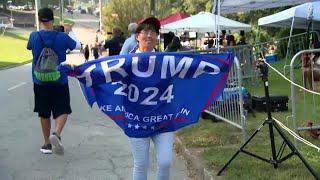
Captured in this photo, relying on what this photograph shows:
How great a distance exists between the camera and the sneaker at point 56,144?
21.8 feet

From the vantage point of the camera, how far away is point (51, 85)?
695 cm

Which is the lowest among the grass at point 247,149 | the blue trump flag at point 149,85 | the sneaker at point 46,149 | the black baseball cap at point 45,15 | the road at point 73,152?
the road at point 73,152

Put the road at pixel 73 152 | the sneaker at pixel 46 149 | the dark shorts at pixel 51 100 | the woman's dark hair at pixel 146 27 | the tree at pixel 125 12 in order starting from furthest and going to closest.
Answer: the tree at pixel 125 12
the sneaker at pixel 46 149
the dark shorts at pixel 51 100
the road at pixel 73 152
the woman's dark hair at pixel 146 27

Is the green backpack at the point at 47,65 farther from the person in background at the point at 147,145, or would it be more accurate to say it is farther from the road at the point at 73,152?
the person in background at the point at 147,145

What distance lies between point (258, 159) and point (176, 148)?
1.83m

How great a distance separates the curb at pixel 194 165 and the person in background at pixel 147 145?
1280 millimetres

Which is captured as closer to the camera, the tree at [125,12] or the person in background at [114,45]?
the person in background at [114,45]

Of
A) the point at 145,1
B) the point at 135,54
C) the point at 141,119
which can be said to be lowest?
the point at 141,119

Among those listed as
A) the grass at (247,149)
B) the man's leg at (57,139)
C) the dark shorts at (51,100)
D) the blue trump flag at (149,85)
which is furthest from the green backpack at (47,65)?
the blue trump flag at (149,85)

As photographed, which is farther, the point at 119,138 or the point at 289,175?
the point at 119,138

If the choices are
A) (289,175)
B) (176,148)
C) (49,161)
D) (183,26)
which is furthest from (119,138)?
(183,26)

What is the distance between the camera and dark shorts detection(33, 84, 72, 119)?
6.99m

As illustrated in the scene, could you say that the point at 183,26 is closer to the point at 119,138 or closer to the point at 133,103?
the point at 119,138

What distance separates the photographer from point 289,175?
5289 mm
